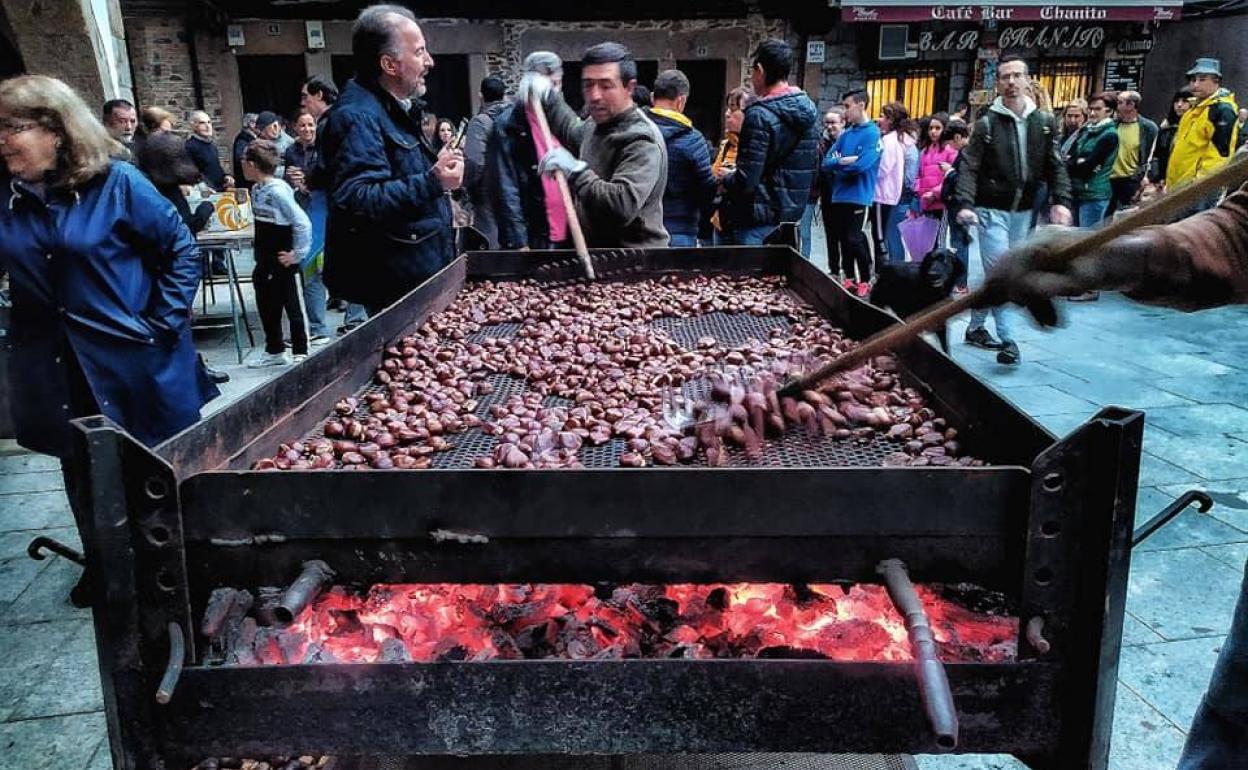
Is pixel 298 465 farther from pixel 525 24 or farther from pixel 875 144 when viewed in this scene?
pixel 525 24

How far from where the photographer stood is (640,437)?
2406mm

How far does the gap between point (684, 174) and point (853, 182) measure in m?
3.25

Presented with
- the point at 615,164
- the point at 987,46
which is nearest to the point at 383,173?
the point at 615,164

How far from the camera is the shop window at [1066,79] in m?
19.1

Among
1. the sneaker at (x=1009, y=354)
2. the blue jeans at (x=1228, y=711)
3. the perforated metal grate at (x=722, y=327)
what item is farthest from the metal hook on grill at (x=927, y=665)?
the sneaker at (x=1009, y=354)

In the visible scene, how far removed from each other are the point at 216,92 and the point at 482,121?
11.0 meters

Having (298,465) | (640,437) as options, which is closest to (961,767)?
(640,437)

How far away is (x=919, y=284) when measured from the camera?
19.7 ft

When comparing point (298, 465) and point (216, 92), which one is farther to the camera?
point (216, 92)

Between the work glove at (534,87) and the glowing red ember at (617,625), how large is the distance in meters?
4.74

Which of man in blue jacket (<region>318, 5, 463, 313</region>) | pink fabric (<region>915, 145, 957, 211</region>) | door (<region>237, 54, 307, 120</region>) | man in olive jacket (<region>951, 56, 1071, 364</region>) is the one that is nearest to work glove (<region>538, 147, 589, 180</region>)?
man in blue jacket (<region>318, 5, 463, 313</region>)

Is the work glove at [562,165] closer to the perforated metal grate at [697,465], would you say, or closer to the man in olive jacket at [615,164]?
the man in olive jacket at [615,164]

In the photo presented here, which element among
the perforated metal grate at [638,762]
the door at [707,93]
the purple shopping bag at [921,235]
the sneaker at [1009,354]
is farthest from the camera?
the door at [707,93]

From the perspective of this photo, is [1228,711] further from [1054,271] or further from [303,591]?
[303,591]
